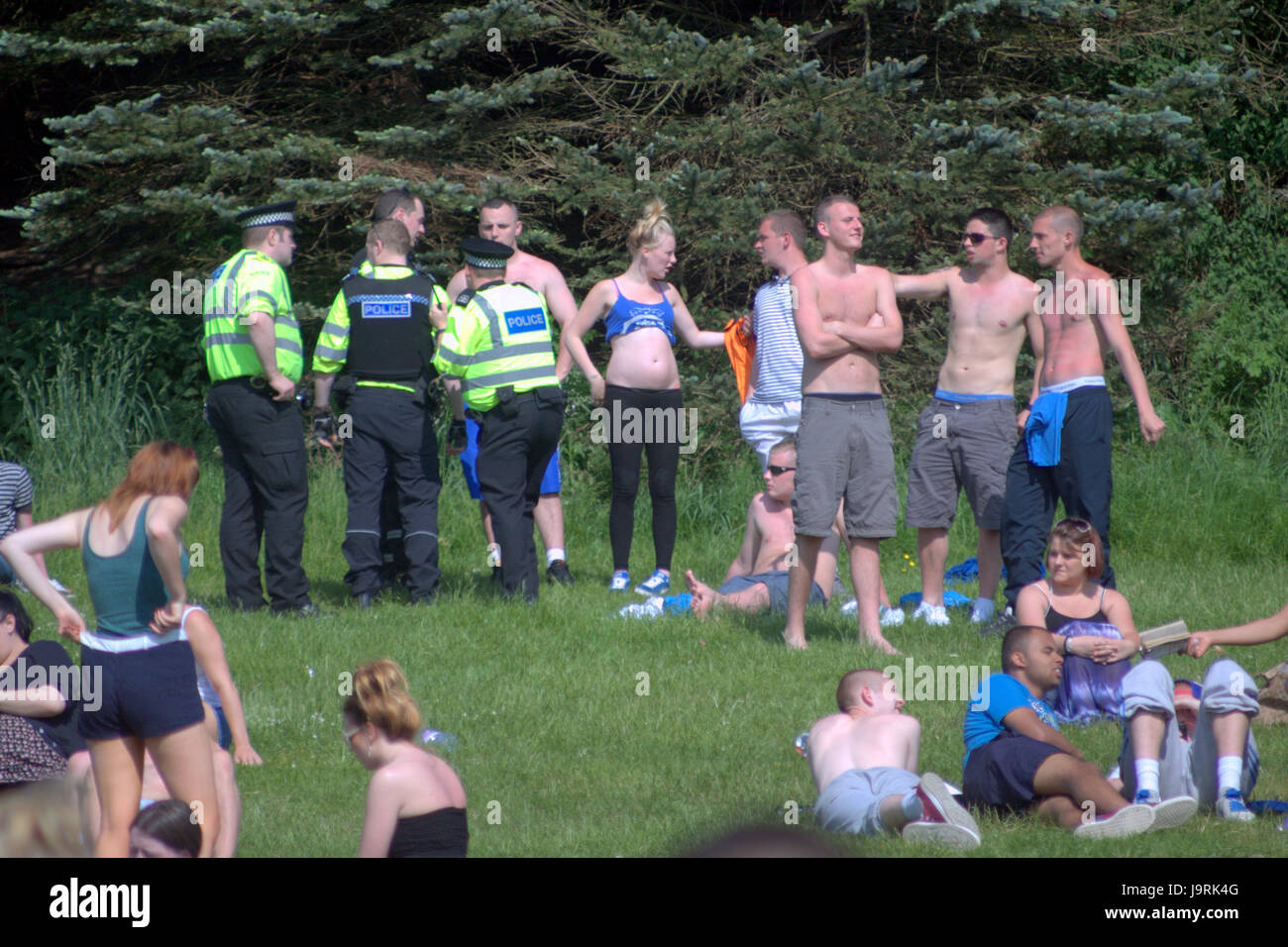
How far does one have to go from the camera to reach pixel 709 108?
13172 millimetres

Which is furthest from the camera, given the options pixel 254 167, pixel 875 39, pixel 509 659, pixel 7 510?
pixel 875 39

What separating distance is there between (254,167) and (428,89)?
3.10 m

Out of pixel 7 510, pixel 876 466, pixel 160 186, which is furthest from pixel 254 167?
pixel 876 466

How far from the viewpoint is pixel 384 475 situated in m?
8.23

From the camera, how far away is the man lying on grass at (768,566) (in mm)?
8242

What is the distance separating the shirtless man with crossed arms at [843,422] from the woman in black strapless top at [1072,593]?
1.20m

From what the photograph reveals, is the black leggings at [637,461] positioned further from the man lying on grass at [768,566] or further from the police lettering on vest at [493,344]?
the police lettering on vest at [493,344]

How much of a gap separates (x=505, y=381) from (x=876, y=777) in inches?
156

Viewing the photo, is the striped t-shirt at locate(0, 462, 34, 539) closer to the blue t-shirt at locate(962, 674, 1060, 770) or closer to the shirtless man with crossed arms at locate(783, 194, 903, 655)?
the shirtless man with crossed arms at locate(783, 194, 903, 655)

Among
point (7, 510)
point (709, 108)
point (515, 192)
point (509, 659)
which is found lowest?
point (509, 659)

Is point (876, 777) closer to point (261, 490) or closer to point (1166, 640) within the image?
point (1166, 640)

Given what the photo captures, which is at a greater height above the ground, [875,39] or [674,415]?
[875,39]

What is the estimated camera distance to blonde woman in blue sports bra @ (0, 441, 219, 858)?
4.34 m

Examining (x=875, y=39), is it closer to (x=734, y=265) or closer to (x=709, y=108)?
(x=709, y=108)
